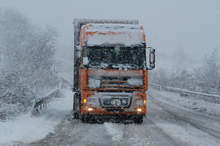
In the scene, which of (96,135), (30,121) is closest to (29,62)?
(30,121)

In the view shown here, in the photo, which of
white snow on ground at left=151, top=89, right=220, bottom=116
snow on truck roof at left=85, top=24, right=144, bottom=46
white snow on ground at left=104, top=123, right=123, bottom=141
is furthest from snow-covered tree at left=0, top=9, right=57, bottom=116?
white snow on ground at left=151, top=89, right=220, bottom=116

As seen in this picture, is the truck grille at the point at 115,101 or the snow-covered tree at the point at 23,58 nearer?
the truck grille at the point at 115,101

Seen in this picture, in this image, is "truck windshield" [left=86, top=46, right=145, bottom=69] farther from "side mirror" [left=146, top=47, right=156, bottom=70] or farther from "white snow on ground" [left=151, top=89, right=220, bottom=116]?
"white snow on ground" [left=151, top=89, right=220, bottom=116]

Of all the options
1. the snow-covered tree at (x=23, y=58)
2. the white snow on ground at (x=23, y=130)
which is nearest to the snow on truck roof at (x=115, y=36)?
the white snow on ground at (x=23, y=130)

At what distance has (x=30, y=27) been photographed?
4406 centimetres

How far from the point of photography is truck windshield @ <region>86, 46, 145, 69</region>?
10.2 meters

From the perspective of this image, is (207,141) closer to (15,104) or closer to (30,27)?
(15,104)

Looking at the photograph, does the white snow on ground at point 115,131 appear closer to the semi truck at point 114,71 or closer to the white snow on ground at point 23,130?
the semi truck at point 114,71

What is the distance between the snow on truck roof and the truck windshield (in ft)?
0.72

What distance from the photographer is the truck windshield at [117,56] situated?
10234 millimetres

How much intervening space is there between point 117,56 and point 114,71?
2.31 feet

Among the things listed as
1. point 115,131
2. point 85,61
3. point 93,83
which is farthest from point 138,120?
point 85,61

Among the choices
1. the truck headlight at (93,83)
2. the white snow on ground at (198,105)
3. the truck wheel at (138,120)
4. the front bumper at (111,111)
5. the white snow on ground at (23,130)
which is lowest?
the white snow on ground at (198,105)

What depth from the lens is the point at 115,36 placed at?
10.6m
